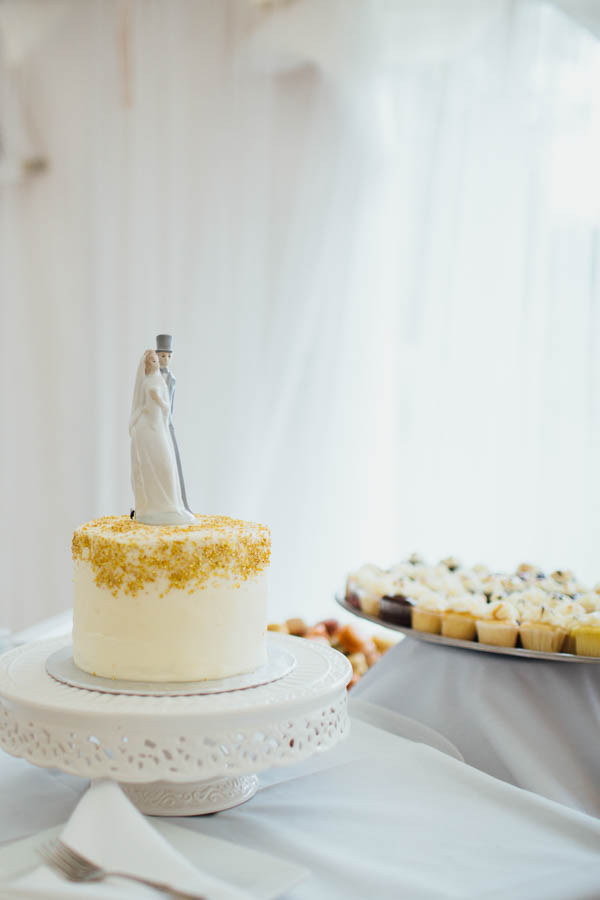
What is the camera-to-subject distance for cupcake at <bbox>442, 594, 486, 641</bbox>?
1.38m

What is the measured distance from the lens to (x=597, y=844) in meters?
0.96

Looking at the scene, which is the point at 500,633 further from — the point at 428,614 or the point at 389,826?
the point at 389,826

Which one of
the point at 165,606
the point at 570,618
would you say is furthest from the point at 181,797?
the point at 570,618

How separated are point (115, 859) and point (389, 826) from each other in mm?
353

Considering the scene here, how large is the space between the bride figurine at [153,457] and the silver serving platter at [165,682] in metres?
0.24

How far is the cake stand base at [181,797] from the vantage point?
41.2 inches

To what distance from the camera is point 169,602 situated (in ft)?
3.60

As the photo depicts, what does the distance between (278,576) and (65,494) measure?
1.25 meters

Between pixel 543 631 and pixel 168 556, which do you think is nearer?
pixel 168 556

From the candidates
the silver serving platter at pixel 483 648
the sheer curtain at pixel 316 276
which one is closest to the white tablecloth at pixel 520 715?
the silver serving platter at pixel 483 648

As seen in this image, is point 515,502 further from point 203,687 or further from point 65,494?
point 65,494

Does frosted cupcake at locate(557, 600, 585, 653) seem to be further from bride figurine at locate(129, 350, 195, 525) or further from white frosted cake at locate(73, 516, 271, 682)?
bride figurine at locate(129, 350, 195, 525)

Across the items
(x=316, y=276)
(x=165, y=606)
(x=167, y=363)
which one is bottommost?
(x=165, y=606)

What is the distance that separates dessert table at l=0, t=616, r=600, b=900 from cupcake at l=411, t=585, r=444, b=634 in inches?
8.4
